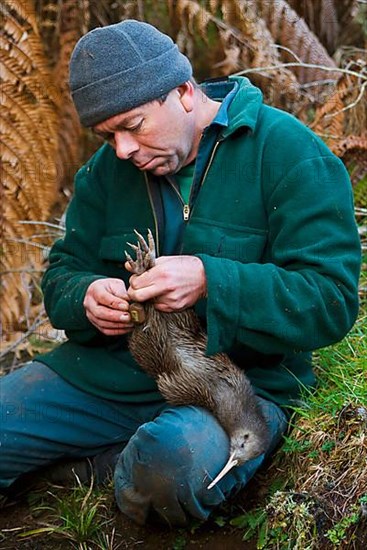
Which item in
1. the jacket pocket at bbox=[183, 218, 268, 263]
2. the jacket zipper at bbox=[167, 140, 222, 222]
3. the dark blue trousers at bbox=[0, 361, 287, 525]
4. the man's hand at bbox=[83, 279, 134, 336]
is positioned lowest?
the dark blue trousers at bbox=[0, 361, 287, 525]

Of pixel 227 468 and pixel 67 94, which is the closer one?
pixel 227 468

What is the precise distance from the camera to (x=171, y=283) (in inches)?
112

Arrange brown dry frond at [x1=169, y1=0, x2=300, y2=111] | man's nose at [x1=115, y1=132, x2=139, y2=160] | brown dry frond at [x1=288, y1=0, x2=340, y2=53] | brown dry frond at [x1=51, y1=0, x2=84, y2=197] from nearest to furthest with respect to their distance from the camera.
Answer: man's nose at [x1=115, y1=132, x2=139, y2=160], brown dry frond at [x1=169, y1=0, x2=300, y2=111], brown dry frond at [x1=51, y1=0, x2=84, y2=197], brown dry frond at [x1=288, y1=0, x2=340, y2=53]

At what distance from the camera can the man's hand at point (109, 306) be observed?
3.03 meters

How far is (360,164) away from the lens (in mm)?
4875

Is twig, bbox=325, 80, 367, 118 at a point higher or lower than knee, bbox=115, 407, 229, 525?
higher

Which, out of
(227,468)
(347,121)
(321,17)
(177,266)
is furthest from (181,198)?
(321,17)

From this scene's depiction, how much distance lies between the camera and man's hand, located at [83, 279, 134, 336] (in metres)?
3.03

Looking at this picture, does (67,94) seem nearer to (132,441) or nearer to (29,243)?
(29,243)

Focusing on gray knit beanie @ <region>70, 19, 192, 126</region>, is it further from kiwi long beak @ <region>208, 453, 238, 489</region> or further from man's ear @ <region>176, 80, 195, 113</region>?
kiwi long beak @ <region>208, 453, 238, 489</region>

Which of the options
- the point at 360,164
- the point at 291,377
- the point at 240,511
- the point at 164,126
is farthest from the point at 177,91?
the point at 360,164

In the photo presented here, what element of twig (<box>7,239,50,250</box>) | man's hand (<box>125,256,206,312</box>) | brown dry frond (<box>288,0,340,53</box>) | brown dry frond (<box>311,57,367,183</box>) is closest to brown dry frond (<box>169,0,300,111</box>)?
brown dry frond (<box>311,57,367,183</box>)

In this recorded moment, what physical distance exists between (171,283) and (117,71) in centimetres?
75

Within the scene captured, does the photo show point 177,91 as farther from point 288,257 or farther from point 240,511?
point 240,511
